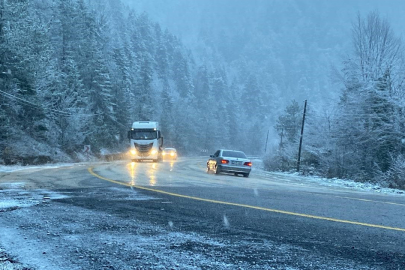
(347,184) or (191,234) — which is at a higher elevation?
(347,184)

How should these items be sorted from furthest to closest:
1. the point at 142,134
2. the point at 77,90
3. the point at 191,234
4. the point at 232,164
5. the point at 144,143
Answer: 1. the point at 77,90
2. the point at 142,134
3. the point at 144,143
4. the point at 232,164
5. the point at 191,234

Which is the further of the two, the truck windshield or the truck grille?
the truck windshield

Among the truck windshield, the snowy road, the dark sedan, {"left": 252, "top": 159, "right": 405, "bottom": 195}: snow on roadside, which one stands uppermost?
the truck windshield

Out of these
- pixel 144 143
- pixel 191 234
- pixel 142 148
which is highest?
pixel 144 143

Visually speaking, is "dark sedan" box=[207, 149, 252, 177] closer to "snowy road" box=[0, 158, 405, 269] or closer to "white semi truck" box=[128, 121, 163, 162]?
"snowy road" box=[0, 158, 405, 269]

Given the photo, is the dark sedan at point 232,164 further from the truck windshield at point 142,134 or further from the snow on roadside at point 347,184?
the truck windshield at point 142,134

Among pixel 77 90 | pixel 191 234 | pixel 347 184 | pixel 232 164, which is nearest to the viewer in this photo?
pixel 191 234

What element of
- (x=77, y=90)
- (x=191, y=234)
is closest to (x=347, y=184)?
(x=191, y=234)

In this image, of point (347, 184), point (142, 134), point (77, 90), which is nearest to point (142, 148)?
point (142, 134)

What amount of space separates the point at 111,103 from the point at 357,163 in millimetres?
36912

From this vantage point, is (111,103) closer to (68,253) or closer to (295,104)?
(295,104)

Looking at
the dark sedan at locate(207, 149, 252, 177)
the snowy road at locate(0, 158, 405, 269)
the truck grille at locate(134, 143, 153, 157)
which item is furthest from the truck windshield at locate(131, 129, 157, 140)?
the snowy road at locate(0, 158, 405, 269)

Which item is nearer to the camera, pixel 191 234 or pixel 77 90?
pixel 191 234

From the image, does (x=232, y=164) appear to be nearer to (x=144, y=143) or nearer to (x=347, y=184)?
(x=347, y=184)
